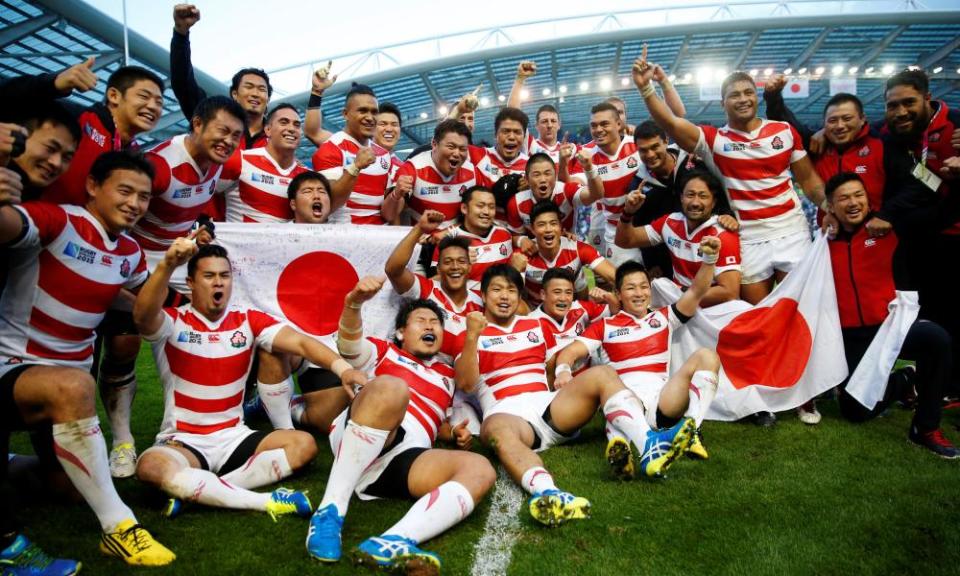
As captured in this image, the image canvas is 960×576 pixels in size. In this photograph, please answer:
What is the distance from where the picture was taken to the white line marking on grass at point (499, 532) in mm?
2449

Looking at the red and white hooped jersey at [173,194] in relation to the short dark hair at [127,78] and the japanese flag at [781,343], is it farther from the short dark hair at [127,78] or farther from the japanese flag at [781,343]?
the japanese flag at [781,343]

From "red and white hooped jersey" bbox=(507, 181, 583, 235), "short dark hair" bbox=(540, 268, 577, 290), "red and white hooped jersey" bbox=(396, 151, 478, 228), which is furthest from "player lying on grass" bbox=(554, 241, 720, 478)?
"red and white hooped jersey" bbox=(396, 151, 478, 228)

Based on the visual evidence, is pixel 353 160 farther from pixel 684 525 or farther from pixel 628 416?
pixel 684 525

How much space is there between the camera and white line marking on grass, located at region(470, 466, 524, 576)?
2449mm

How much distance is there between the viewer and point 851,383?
14.0 feet

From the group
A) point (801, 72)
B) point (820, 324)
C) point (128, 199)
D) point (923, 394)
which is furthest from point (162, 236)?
point (801, 72)

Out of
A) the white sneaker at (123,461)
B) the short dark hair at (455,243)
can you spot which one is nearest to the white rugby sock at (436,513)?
the white sneaker at (123,461)

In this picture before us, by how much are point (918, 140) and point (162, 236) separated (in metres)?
6.04

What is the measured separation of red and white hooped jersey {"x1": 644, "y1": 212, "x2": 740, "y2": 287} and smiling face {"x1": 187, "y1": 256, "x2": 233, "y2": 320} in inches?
142

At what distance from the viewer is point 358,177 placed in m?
5.42

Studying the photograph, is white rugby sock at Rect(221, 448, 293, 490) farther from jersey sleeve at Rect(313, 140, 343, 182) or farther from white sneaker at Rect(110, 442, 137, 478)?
jersey sleeve at Rect(313, 140, 343, 182)

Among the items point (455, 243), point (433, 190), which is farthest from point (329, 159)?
point (455, 243)

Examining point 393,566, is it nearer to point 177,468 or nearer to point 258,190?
point 177,468

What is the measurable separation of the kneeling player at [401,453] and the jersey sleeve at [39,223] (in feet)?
4.81
